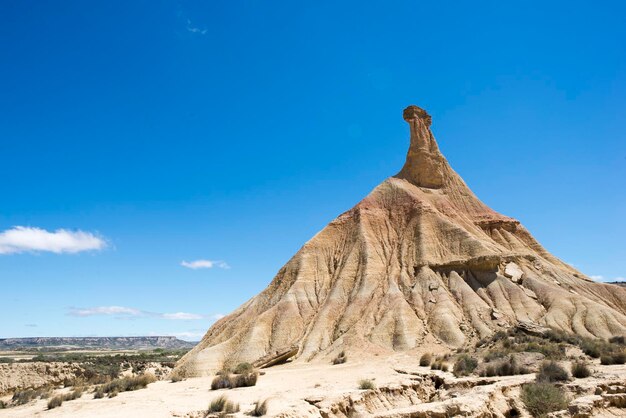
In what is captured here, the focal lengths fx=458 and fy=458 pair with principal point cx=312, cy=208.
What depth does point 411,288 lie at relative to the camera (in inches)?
1719

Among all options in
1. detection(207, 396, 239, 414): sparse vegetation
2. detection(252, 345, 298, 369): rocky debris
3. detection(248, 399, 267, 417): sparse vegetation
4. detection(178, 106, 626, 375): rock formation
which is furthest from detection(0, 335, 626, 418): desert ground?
detection(178, 106, 626, 375): rock formation

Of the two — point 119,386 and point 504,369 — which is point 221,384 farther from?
point 504,369

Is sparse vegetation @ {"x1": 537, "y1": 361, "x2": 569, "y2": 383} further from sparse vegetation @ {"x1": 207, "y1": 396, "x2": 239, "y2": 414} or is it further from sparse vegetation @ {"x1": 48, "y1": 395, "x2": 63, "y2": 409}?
sparse vegetation @ {"x1": 48, "y1": 395, "x2": 63, "y2": 409}

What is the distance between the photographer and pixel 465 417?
12.1 meters

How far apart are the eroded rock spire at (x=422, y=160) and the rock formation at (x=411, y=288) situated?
167 mm

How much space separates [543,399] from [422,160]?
162 ft

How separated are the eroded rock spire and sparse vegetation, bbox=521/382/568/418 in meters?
47.3

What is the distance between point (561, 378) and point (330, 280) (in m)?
32.4

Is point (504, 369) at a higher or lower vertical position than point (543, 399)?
higher

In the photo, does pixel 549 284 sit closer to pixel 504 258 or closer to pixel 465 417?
pixel 504 258

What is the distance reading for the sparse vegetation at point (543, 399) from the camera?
43.7ft

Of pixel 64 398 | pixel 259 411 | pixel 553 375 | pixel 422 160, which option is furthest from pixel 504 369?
pixel 422 160

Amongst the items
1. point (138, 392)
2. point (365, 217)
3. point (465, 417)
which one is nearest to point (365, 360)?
point (138, 392)

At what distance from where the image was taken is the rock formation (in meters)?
37.2
